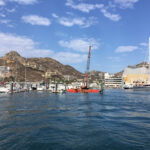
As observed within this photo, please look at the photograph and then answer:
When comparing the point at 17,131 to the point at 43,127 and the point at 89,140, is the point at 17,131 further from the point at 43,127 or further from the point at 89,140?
the point at 89,140

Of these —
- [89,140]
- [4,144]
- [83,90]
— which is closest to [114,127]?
[89,140]

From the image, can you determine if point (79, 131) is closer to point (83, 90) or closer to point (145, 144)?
point (145, 144)

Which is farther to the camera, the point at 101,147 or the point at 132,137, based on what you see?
the point at 132,137

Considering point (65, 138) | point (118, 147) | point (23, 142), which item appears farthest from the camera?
point (65, 138)

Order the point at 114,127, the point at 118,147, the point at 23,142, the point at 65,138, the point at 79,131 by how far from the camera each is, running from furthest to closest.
Answer: 1. the point at 114,127
2. the point at 79,131
3. the point at 65,138
4. the point at 23,142
5. the point at 118,147

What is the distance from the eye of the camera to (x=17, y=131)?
70.2 ft

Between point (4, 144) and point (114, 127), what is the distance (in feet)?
48.1

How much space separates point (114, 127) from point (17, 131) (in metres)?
13.5

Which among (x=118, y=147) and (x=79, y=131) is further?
(x=79, y=131)

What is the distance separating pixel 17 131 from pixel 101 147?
11607 millimetres

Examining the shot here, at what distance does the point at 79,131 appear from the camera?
21297mm

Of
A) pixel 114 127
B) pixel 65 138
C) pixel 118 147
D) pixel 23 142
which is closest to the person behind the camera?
pixel 118 147

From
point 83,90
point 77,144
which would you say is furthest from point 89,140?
point 83,90

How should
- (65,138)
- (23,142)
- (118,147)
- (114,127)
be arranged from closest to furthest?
(118,147) < (23,142) < (65,138) < (114,127)
